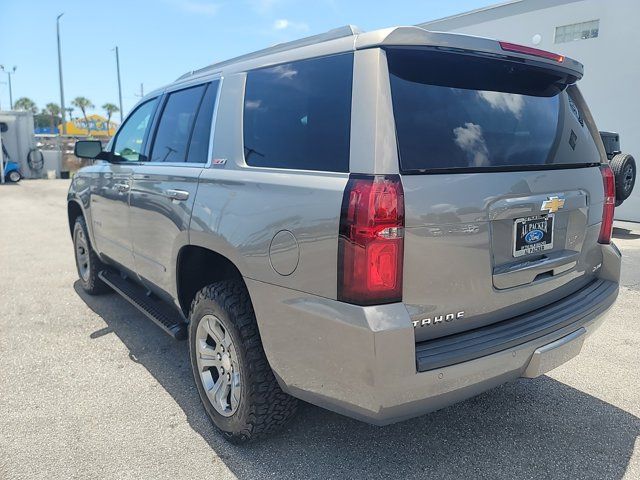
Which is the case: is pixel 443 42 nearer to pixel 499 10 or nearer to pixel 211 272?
pixel 211 272

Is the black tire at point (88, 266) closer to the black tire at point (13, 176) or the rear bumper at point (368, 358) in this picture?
the rear bumper at point (368, 358)

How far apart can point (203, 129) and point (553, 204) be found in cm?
201

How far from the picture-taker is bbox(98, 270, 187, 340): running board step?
132 inches

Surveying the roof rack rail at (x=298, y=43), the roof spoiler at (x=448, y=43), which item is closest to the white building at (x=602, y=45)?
the roof spoiler at (x=448, y=43)

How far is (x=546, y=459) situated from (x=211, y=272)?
6.92 feet

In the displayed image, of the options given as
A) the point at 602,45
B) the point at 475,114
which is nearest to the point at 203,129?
the point at 475,114

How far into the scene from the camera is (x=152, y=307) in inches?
149

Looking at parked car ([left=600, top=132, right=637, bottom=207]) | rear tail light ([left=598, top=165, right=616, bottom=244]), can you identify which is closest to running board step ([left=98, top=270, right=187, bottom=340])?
rear tail light ([left=598, top=165, right=616, bottom=244])

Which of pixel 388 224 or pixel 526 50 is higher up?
pixel 526 50

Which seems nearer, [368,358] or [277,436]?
[368,358]

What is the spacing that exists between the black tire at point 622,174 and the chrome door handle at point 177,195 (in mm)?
6922

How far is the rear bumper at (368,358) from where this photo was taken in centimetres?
193

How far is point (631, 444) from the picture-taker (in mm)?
2732

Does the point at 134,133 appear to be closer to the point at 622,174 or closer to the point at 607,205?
the point at 607,205
